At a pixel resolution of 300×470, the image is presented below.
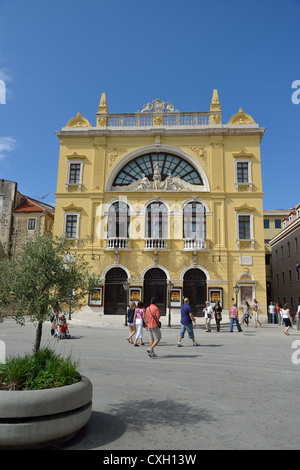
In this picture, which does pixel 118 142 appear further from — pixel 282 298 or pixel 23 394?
pixel 23 394

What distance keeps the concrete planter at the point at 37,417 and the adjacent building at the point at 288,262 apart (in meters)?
30.3

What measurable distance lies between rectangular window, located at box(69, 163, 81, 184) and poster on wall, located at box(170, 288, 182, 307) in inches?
478

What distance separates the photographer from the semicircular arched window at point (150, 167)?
29344 millimetres

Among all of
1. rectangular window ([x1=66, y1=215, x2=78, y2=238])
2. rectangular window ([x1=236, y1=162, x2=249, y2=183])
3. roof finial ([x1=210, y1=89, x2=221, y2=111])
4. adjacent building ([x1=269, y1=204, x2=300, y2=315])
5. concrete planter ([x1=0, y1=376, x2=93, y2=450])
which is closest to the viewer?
concrete planter ([x1=0, y1=376, x2=93, y2=450])

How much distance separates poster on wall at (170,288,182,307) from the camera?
86.9 feet

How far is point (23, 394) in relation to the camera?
4.12 metres

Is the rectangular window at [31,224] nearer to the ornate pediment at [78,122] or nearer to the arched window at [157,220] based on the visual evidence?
the ornate pediment at [78,122]

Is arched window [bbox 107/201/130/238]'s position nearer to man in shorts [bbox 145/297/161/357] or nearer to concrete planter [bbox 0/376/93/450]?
man in shorts [bbox 145/297/161/357]

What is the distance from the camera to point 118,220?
28.3m

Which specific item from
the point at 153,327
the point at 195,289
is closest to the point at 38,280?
→ the point at 153,327

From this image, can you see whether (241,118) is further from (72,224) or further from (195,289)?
(72,224)

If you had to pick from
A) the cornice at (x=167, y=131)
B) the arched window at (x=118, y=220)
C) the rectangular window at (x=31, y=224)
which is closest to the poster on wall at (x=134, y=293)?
the arched window at (x=118, y=220)

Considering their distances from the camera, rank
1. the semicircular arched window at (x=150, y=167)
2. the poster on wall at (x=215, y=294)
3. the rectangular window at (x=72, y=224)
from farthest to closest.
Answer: the semicircular arched window at (x=150, y=167) → the rectangular window at (x=72, y=224) → the poster on wall at (x=215, y=294)

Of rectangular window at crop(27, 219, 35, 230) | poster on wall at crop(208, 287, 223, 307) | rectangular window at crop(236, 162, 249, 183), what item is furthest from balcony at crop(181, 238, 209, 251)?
rectangular window at crop(27, 219, 35, 230)
